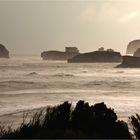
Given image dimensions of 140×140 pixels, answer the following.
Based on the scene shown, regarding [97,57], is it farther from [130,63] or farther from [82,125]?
[82,125]

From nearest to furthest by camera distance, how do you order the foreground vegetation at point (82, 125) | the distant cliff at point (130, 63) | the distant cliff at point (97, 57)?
the foreground vegetation at point (82, 125), the distant cliff at point (130, 63), the distant cliff at point (97, 57)

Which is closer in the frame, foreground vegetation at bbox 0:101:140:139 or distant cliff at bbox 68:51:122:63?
foreground vegetation at bbox 0:101:140:139

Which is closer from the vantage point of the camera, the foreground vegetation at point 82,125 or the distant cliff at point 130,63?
the foreground vegetation at point 82,125

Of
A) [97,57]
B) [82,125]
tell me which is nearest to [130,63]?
[97,57]

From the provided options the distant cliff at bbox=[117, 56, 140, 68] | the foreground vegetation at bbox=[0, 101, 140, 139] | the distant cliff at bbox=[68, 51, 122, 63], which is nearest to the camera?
the foreground vegetation at bbox=[0, 101, 140, 139]

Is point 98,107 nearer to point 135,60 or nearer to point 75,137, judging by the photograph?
point 75,137

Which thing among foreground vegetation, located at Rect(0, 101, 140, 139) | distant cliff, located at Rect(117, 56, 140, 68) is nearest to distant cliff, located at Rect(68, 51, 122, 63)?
distant cliff, located at Rect(117, 56, 140, 68)

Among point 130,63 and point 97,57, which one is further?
point 97,57

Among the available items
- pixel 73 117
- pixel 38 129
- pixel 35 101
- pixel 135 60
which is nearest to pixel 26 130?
pixel 38 129

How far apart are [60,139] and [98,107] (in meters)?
3.50

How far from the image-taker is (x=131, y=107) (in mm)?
24578

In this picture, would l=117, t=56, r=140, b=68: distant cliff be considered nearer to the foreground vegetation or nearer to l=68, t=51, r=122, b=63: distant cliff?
l=68, t=51, r=122, b=63: distant cliff

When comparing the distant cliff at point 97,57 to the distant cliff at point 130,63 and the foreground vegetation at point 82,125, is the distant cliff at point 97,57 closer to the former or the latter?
the distant cliff at point 130,63

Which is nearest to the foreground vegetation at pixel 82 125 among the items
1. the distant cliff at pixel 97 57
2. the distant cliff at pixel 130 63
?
the distant cliff at pixel 130 63
